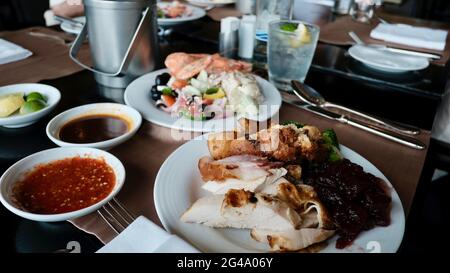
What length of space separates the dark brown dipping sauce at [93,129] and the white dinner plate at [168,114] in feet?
0.32

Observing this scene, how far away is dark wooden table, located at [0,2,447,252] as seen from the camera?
2.67 ft

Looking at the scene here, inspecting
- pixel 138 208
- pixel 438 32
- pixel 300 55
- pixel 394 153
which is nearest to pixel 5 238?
pixel 138 208

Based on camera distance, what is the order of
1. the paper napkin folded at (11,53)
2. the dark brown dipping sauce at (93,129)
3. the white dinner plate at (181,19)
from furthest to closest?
the white dinner plate at (181,19)
the paper napkin folded at (11,53)
the dark brown dipping sauce at (93,129)

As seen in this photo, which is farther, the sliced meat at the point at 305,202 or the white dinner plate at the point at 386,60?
the white dinner plate at the point at 386,60

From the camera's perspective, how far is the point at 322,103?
1.45 metres

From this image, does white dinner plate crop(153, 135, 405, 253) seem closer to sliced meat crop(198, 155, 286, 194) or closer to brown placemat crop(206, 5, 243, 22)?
sliced meat crop(198, 155, 286, 194)

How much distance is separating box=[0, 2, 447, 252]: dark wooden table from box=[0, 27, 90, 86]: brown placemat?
12 centimetres

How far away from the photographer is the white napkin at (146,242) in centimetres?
70

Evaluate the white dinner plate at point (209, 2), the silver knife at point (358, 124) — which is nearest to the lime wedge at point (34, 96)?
the silver knife at point (358, 124)

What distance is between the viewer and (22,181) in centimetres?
92

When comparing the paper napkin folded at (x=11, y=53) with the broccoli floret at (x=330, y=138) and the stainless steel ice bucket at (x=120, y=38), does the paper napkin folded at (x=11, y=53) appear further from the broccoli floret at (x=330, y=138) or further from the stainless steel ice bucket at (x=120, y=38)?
the broccoli floret at (x=330, y=138)

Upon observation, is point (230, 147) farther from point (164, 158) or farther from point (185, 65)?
point (185, 65)

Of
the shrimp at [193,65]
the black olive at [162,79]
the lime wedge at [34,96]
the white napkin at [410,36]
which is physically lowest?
the lime wedge at [34,96]

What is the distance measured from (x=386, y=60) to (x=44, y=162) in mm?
1634
